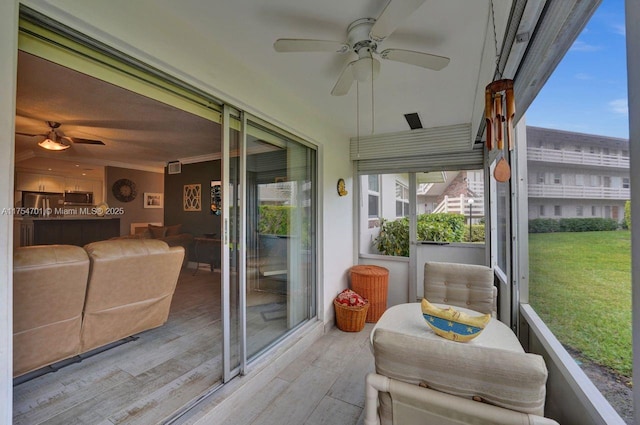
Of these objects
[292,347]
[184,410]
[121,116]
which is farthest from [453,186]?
[121,116]

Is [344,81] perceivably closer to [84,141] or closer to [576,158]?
[576,158]

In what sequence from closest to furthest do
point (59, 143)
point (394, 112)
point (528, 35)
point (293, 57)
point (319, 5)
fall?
point (528, 35)
point (319, 5)
point (293, 57)
point (394, 112)
point (59, 143)

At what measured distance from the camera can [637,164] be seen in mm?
633

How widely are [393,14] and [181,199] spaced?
19.6ft

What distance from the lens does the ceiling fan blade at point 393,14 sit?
1124 millimetres

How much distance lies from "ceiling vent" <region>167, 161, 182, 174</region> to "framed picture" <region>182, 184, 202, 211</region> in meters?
0.39

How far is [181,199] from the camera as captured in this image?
603cm

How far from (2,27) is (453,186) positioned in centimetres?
406

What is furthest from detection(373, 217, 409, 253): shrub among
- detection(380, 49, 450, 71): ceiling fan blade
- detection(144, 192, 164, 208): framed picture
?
detection(144, 192, 164, 208): framed picture

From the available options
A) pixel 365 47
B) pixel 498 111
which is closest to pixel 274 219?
pixel 365 47

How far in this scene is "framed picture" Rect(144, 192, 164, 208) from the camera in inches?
249

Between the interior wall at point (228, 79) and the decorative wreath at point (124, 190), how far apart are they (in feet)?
16.7

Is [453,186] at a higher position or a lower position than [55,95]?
lower

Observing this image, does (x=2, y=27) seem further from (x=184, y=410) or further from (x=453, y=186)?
(x=453, y=186)
